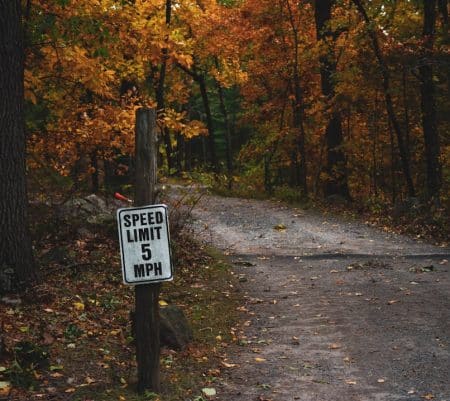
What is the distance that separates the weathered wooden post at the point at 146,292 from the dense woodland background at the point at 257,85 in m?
2.71

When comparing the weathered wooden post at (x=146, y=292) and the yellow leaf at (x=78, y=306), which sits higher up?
the weathered wooden post at (x=146, y=292)

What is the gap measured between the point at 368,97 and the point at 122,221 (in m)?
17.6

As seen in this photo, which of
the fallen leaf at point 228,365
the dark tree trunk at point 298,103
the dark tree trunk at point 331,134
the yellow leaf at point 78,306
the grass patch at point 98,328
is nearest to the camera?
the grass patch at point 98,328

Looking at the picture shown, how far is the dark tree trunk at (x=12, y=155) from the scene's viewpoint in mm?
6969

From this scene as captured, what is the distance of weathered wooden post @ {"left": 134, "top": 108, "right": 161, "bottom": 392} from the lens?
5.03 meters

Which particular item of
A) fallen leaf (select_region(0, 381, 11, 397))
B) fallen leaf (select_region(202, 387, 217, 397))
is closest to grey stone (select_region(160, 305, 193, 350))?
fallen leaf (select_region(202, 387, 217, 397))

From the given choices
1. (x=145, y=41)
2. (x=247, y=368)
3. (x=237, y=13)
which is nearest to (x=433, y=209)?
(x=145, y=41)

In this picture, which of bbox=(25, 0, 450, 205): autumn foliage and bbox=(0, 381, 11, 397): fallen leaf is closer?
bbox=(0, 381, 11, 397): fallen leaf

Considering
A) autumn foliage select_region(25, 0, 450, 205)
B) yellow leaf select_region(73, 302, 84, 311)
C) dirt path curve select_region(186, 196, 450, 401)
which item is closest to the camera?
dirt path curve select_region(186, 196, 450, 401)

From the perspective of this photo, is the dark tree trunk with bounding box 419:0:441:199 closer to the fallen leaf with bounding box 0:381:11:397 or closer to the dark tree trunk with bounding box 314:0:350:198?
the dark tree trunk with bounding box 314:0:350:198

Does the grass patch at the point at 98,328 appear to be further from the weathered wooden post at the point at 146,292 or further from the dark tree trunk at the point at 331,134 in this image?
the dark tree trunk at the point at 331,134

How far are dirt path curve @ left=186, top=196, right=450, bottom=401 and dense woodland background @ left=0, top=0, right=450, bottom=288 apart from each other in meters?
2.40

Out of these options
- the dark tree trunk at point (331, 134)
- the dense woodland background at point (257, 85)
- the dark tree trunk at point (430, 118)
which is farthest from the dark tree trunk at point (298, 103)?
the dark tree trunk at point (430, 118)

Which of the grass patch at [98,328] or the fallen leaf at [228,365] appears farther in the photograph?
the fallen leaf at [228,365]
